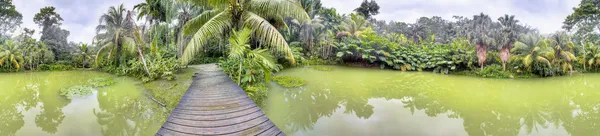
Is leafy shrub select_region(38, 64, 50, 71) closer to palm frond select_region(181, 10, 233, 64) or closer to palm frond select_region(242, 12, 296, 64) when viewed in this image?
palm frond select_region(181, 10, 233, 64)

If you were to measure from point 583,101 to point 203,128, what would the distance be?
8279 mm

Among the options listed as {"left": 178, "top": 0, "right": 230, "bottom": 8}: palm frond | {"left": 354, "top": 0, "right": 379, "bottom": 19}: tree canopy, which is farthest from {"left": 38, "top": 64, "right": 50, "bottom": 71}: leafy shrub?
{"left": 354, "top": 0, "right": 379, "bottom": 19}: tree canopy

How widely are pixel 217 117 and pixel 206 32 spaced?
4488 mm

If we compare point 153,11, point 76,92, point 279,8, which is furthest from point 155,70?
point 153,11

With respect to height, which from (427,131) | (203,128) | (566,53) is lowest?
(427,131)

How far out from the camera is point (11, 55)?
1183cm

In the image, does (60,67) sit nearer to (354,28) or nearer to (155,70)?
(155,70)

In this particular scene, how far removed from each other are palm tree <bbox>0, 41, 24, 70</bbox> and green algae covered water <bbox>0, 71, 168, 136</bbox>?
8.18 m

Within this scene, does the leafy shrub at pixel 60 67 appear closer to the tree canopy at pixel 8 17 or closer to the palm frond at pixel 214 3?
the tree canopy at pixel 8 17

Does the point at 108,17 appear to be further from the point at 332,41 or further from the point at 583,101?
the point at 583,101

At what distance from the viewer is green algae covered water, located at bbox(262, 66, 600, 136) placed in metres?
3.89

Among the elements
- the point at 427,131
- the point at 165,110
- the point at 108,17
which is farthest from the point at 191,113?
the point at 108,17

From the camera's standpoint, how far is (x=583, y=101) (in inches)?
237

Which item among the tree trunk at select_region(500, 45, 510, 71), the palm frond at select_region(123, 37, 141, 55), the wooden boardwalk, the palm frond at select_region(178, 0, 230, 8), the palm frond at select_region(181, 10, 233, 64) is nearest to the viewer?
the wooden boardwalk
